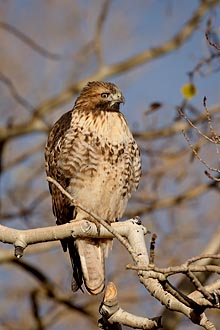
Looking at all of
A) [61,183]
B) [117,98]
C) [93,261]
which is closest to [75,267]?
[93,261]

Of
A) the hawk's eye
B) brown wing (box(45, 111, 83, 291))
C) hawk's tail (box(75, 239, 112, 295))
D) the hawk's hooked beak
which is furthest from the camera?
the hawk's eye

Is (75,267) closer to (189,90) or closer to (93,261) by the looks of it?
(93,261)

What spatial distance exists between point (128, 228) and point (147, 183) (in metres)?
4.16

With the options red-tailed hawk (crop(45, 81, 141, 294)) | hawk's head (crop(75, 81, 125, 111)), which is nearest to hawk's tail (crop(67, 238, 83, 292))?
red-tailed hawk (crop(45, 81, 141, 294))

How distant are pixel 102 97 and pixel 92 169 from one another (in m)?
0.48

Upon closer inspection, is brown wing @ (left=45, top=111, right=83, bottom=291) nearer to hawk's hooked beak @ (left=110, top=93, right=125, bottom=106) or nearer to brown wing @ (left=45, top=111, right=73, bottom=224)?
brown wing @ (left=45, top=111, right=73, bottom=224)

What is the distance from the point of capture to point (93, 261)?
4402mm

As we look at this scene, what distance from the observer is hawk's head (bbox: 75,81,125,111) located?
454cm

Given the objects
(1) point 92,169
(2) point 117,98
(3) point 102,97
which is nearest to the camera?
(1) point 92,169

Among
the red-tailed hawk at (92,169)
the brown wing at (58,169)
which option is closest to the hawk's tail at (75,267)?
the red-tailed hawk at (92,169)

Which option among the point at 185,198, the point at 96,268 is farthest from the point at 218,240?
the point at 96,268

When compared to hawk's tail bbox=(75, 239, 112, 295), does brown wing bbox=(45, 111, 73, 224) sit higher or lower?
higher

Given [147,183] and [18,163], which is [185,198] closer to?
[147,183]

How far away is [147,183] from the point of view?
7668 mm
